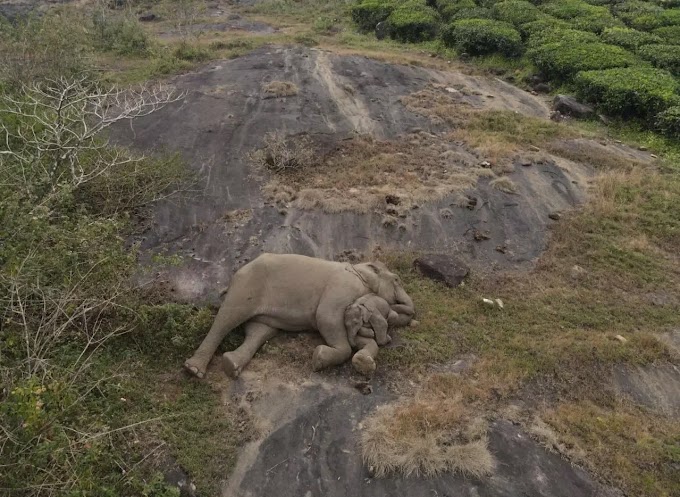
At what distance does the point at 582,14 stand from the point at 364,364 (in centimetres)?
2157

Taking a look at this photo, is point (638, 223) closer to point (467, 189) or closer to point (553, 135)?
point (467, 189)

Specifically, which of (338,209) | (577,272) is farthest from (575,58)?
(338,209)

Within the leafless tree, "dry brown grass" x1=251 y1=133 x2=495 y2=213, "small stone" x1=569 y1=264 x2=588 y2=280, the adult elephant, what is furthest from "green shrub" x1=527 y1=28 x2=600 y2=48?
the adult elephant

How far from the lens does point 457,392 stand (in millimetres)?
5926

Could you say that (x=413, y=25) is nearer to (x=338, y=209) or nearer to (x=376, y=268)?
(x=338, y=209)

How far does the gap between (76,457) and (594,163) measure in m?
11.3

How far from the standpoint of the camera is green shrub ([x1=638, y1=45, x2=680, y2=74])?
16.6 meters

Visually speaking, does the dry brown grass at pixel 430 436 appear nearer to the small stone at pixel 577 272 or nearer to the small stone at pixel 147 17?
the small stone at pixel 577 272

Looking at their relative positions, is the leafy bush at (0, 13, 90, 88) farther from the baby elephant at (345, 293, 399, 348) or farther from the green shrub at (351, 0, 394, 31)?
the green shrub at (351, 0, 394, 31)

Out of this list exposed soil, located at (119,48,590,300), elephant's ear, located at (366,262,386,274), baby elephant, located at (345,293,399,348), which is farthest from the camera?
exposed soil, located at (119,48,590,300)

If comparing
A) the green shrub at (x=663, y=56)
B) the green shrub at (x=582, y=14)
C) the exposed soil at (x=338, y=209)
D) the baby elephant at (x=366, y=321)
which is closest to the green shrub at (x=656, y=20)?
the green shrub at (x=582, y=14)

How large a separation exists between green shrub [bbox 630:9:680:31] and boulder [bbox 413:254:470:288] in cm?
1848

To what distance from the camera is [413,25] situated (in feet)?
70.9

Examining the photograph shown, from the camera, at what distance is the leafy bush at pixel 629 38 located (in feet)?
60.4
